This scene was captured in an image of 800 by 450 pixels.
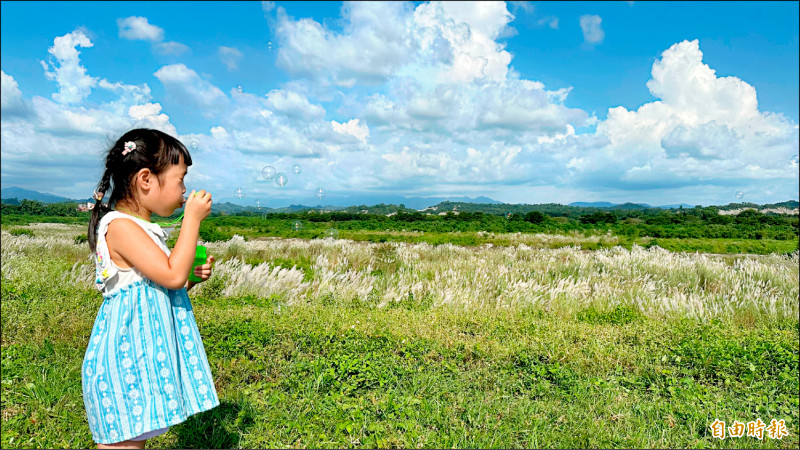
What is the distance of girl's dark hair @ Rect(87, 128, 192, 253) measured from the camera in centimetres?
249

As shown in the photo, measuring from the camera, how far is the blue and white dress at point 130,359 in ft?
7.88

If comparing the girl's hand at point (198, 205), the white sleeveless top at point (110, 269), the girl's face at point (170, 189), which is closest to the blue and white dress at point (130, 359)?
the white sleeveless top at point (110, 269)

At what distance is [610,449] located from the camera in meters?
3.53

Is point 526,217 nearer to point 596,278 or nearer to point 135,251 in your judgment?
point 596,278

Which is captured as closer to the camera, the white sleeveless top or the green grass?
the white sleeveless top

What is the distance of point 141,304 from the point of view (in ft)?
8.07

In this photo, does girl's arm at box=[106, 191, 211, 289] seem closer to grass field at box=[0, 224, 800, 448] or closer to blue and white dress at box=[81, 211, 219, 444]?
blue and white dress at box=[81, 211, 219, 444]

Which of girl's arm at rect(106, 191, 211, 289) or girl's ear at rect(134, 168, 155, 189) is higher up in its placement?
girl's ear at rect(134, 168, 155, 189)

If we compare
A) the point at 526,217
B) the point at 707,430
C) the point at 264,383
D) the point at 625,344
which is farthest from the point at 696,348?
the point at 526,217

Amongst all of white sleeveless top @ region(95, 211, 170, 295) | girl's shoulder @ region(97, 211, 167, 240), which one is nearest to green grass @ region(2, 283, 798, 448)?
white sleeveless top @ region(95, 211, 170, 295)

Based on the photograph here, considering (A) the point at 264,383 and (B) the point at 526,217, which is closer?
(A) the point at 264,383

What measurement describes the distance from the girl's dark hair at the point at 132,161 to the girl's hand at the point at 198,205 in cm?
23

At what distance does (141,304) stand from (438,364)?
11.0ft

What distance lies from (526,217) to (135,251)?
49681mm
